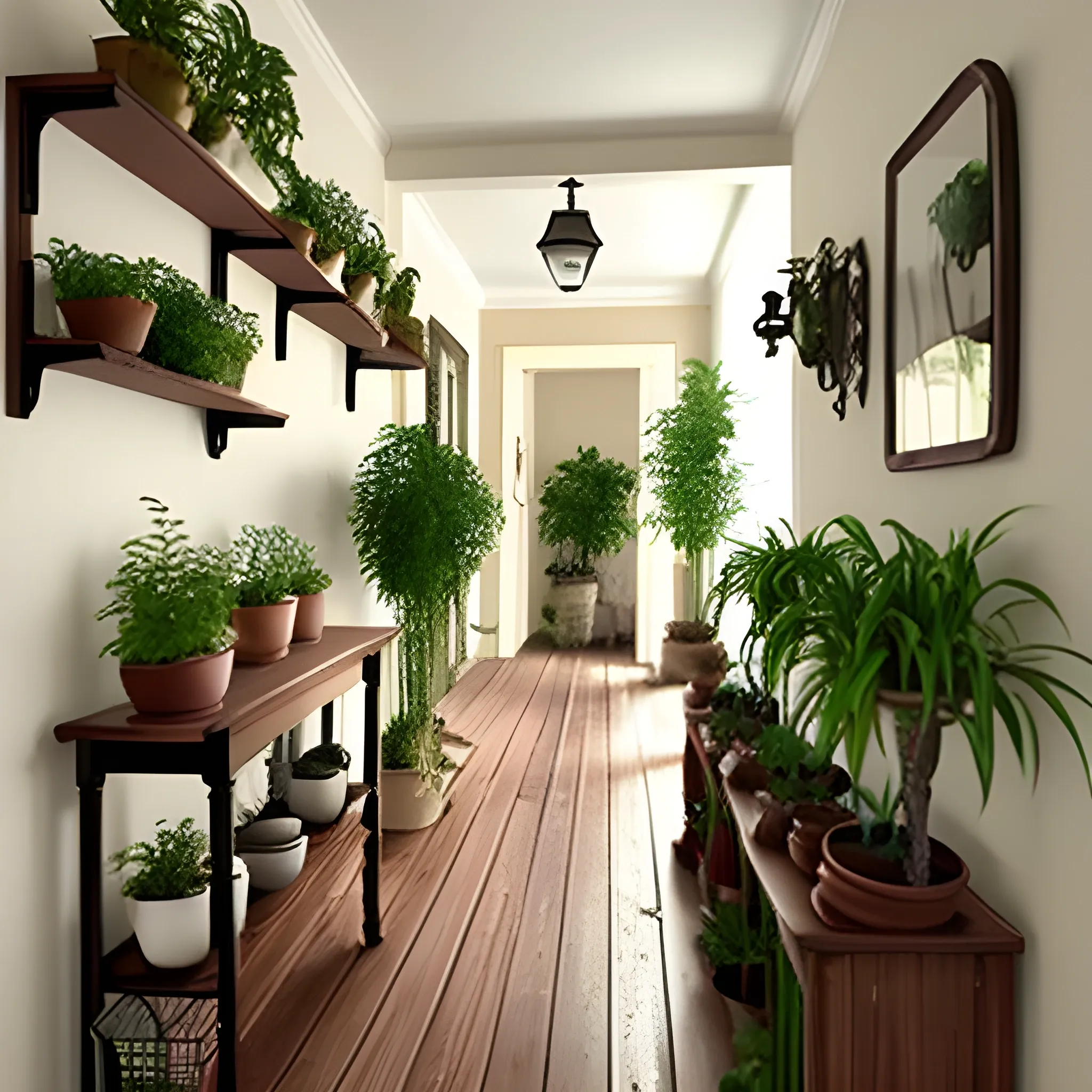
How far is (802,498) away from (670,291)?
368 centimetres

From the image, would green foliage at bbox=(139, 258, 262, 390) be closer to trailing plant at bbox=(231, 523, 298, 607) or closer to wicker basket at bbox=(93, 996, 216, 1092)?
trailing plant at bbox=(231, 523, 298, 607)

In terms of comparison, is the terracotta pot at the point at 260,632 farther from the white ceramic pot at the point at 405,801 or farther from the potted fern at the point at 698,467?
the potted fern at the point at 698,467

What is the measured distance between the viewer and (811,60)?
9.78ft

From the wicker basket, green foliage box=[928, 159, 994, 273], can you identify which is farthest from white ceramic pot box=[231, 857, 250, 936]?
green foliage box=[928, 159, 994, 273]

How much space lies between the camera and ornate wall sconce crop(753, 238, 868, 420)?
2.45 metres

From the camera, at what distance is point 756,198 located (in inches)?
172

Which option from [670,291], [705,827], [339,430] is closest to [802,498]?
[705,827]

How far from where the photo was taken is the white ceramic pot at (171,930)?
1709 mm

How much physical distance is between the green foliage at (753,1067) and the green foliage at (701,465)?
3.43 m

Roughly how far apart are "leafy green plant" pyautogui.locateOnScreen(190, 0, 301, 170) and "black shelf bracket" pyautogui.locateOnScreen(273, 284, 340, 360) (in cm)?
54

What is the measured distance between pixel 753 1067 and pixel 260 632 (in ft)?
4.57

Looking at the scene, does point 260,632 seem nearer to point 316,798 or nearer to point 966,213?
point 316,798

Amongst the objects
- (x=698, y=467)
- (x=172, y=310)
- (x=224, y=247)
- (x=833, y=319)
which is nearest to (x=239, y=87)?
(x=224, y=247)

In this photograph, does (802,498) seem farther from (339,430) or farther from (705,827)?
(339,430)
